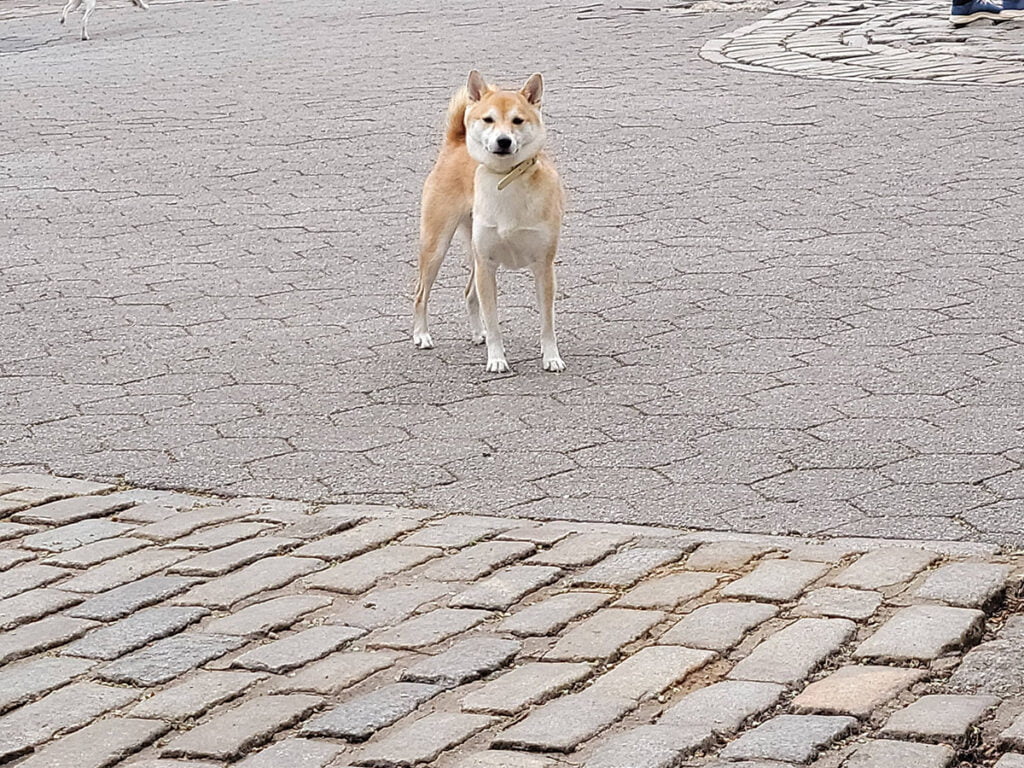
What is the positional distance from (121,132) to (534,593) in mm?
9444

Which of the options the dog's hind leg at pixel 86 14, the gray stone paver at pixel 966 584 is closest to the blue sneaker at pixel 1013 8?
the dog's hind leg at pixel 86 14

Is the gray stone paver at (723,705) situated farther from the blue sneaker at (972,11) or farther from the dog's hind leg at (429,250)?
the blue sneaker at (972,11)

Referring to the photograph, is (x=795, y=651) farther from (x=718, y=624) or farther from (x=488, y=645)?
(x=488, y=645)

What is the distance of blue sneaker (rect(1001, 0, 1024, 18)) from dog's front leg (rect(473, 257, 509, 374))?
1036 cm

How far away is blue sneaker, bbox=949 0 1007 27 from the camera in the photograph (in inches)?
603

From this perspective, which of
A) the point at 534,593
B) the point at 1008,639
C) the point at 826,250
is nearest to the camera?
the point at 1008,639

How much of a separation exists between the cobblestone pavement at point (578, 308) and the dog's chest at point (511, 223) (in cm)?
49

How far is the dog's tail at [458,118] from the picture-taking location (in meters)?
6.71

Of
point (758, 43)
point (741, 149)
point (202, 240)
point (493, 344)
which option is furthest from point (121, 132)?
point (493, 344)

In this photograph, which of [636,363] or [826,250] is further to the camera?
[826,250]

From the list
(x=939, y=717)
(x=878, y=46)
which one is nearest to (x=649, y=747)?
(x=939, y=717)

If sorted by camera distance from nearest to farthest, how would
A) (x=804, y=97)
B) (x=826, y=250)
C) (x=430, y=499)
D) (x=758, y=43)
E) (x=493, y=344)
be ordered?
1. (x=430, y=499)
2. (x=493, y=344)
3. (x=826, y=250)
4. (x=804, y=97)
5. (x=758, y=43)

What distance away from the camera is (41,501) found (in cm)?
533

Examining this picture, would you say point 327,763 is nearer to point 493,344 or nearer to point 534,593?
point 534,593
